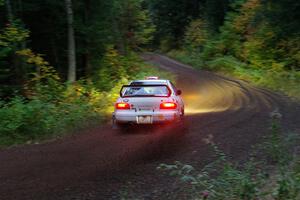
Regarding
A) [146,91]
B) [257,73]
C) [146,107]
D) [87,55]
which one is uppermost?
[146,91]

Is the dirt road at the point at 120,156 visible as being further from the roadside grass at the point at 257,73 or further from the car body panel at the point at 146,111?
the roadside grass at the point at 257,73

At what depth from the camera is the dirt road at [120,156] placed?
7.40 m

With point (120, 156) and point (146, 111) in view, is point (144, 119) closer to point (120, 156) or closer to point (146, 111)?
point (146, 111)

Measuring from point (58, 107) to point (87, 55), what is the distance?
6917 mm

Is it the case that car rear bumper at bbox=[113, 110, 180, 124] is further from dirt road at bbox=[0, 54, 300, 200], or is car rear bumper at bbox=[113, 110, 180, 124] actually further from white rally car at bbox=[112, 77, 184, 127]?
dirt road at bbox=[0, 54, 300, 200]

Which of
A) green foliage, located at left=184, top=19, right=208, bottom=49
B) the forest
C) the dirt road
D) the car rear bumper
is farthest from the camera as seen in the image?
green foliage, located at left=184, top=19, right=208, bottom=49

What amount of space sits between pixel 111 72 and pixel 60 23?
4478 mm

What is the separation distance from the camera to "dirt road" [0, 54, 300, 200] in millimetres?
7398

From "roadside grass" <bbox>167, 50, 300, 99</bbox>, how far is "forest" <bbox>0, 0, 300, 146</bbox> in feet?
0.29

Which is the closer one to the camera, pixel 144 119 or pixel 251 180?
pixel 251 180

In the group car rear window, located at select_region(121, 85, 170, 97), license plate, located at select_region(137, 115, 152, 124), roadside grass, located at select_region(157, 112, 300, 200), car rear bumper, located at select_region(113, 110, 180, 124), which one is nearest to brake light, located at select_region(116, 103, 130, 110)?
car rear bumper, located at select_region(113, 110, 180, 124)

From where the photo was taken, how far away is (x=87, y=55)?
73.8 feet

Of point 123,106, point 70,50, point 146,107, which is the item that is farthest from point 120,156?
point 70,50

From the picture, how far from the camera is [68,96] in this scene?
17.8m
